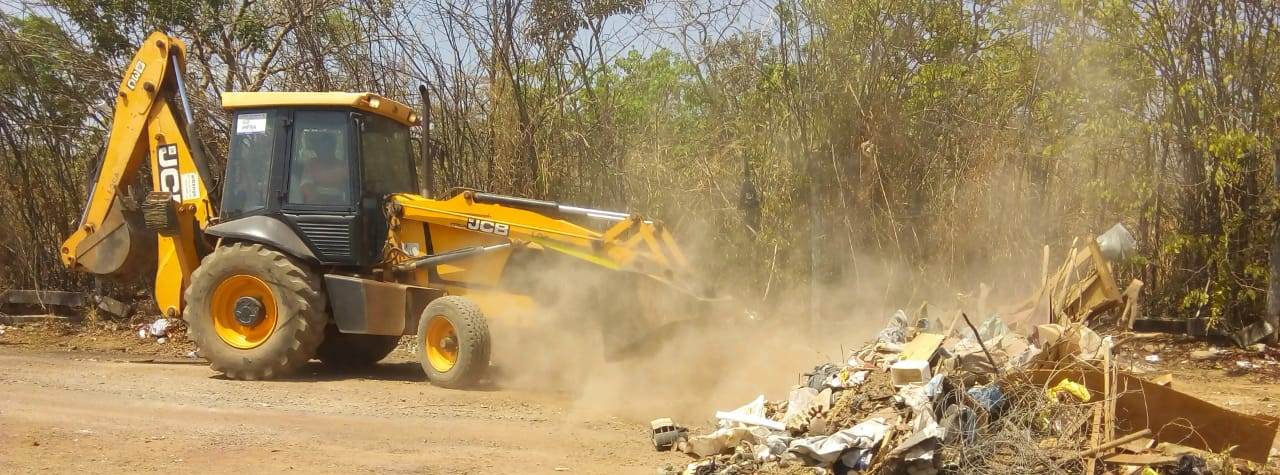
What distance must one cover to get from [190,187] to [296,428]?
157 inches

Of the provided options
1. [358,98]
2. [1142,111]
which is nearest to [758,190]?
[1142,111]

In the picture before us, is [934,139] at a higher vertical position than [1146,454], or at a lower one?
higher

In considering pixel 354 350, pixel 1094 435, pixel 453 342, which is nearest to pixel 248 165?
pixel 354 350

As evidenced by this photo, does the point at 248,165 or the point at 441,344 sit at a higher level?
the point at 248,165

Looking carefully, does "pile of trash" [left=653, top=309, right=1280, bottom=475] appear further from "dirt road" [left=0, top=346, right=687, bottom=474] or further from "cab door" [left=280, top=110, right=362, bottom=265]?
"cab door" [left=280, top=110, right=362, bottom=265]

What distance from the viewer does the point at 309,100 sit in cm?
891

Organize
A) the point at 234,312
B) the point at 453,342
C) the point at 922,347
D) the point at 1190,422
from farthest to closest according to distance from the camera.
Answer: the point at 234,312, the point at 453,342, the point at 922,347, the point at 1190,422

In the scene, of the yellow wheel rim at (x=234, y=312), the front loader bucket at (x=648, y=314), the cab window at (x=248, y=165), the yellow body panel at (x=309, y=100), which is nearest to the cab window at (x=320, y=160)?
the yellow body panel at (x=309, y=100)

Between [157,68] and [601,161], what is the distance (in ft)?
16.5

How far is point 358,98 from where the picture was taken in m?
8.84

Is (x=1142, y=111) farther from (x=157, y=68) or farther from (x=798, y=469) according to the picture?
(x=157, y=68)

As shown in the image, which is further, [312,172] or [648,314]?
[312,172]

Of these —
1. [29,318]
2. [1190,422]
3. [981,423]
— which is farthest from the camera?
[29,318]

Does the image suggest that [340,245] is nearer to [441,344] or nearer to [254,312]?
[254,312]
